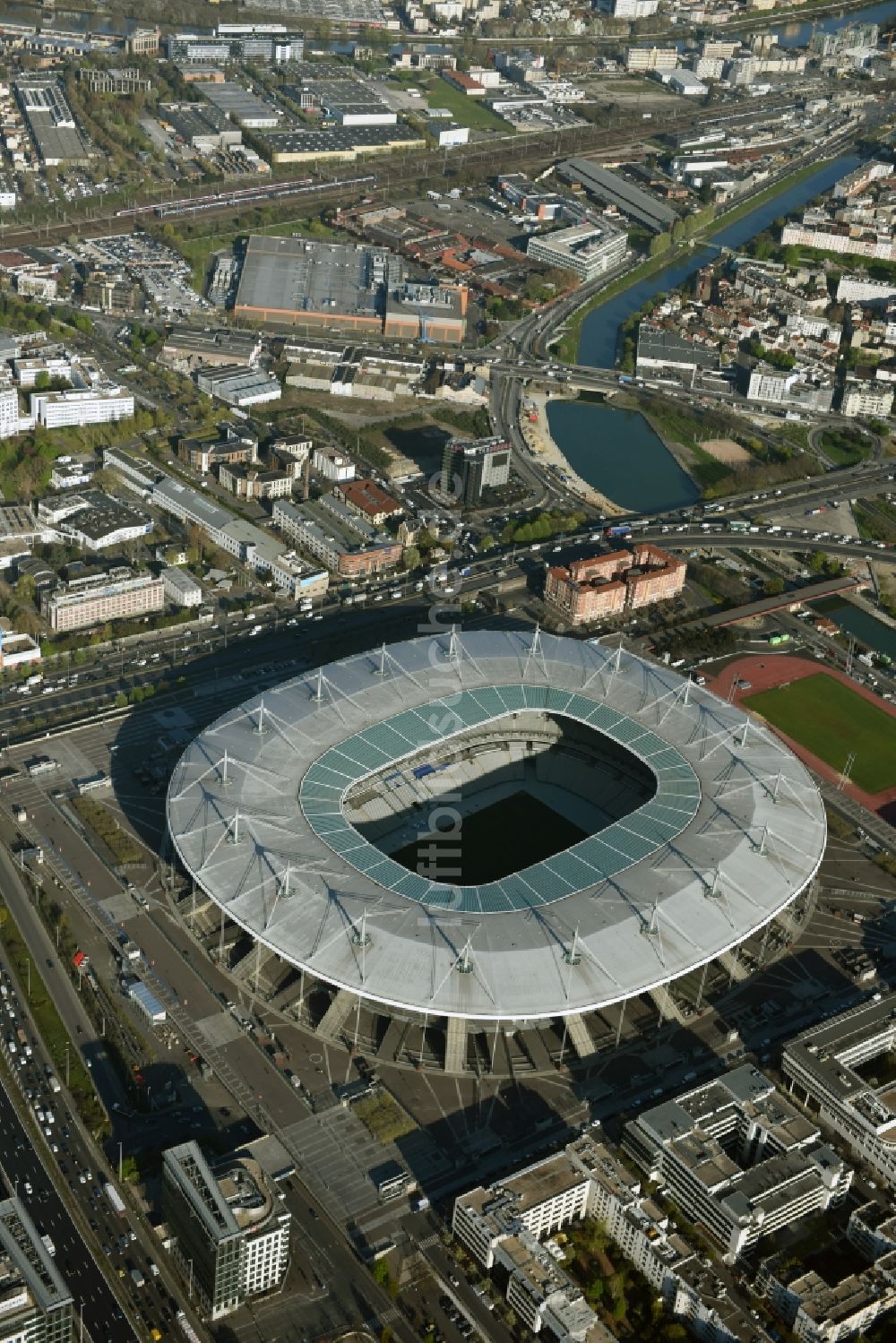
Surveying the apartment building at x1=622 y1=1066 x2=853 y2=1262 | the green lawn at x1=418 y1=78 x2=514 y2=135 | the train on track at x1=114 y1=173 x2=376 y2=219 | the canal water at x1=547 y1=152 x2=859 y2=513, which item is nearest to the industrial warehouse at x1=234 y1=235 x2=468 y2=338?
the canal water at x1=547 y1=152 x2=859 y2=513

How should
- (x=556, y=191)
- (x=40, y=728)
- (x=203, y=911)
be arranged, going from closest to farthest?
(x=203, y=911) → (x=40, y=728) → (x=556, y=191)

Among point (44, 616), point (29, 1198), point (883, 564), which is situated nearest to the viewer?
point (29, 1198)

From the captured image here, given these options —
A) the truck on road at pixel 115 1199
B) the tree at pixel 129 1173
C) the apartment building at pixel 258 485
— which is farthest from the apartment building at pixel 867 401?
the truck on road at pixel 115 1199

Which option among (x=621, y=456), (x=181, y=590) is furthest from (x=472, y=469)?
(x=181, y=590)

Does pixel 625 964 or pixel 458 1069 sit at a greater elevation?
pixel 625 964

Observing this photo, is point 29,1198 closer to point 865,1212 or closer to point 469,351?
point 865,1212

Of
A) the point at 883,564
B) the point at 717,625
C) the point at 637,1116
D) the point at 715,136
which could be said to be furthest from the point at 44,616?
the point at 715,136

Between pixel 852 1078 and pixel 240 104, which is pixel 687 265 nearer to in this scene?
pixel 240 104

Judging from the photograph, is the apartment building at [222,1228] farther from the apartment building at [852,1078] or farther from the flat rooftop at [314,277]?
the flat rooftop at [314,277]
